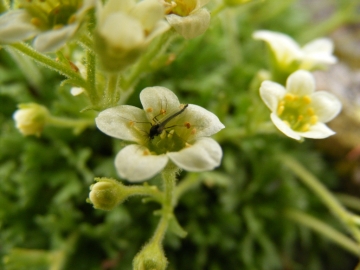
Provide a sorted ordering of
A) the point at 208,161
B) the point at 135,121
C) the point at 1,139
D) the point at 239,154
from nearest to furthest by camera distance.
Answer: the point at 208,161 → the point at 135,121 → the point at 1,139 → the point at 239,154

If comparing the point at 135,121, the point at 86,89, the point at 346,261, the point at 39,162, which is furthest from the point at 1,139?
the point at 346,261

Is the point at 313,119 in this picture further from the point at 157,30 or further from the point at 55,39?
the point at 55,39

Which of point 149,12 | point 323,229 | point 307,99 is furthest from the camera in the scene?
point 323,229

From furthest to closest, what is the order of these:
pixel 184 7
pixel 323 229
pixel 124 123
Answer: pixel 323 229, pixel 184 7, pixel 124 123

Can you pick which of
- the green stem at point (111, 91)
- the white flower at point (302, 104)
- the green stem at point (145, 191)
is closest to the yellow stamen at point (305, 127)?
the white flower at point (302, 104)

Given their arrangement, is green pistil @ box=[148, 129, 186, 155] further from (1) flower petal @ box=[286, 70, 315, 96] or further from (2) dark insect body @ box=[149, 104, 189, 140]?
(1) flower petal @ box=[286, 70, 315, 96]

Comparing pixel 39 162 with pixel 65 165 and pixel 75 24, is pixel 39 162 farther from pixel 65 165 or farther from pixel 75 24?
pixel 75 24

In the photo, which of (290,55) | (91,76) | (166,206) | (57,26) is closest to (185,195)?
(166,206)
